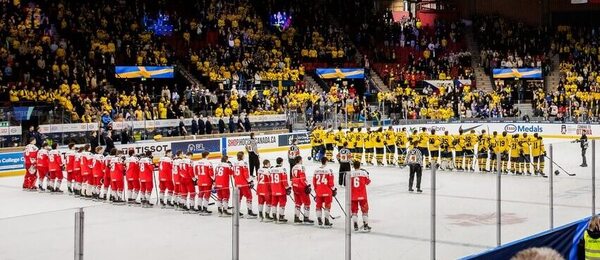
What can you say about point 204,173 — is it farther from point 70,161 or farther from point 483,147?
point 483,147

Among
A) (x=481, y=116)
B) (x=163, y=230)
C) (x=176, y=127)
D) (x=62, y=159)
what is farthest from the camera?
(x=481, y=116)

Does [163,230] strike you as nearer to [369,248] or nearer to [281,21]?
[369,248]

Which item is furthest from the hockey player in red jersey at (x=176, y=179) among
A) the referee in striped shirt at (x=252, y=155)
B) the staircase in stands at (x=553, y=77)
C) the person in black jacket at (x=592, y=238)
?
the staircase in stands at (x=553, y=77)

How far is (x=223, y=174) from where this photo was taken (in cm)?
1716

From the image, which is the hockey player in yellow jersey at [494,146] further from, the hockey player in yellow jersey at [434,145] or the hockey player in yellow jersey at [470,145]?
the hockey player in yellow jersey at [434,145]

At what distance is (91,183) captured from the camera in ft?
67.2

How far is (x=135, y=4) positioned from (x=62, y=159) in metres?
22.4

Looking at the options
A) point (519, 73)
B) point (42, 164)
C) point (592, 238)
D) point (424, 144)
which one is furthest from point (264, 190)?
point (519, 73)

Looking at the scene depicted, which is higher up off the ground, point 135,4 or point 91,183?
point 135,4

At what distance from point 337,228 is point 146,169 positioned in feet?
27.0

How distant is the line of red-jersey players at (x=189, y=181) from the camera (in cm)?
1454

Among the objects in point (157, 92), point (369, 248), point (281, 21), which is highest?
point (281, 21)

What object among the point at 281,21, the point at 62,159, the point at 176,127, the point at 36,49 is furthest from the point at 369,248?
the point at 281,21

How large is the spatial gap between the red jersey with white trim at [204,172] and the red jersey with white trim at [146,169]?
165 centimetres
